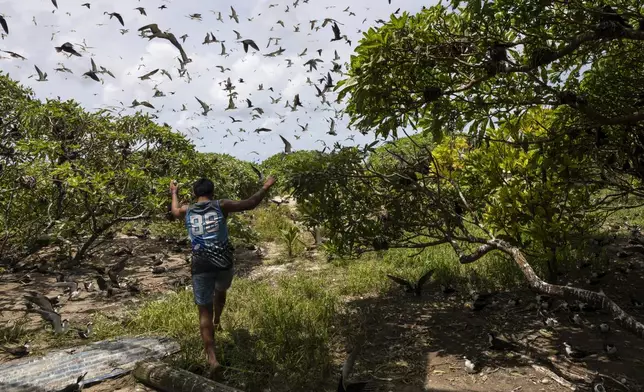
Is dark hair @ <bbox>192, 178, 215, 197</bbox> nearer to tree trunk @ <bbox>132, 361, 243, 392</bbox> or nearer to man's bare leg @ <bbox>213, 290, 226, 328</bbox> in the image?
man's bare leg @ <bbox>213, 290, 226, 328</bbox>

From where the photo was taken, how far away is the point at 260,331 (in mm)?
5176

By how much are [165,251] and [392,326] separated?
6884mm

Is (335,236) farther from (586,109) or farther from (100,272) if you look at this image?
(100,272)

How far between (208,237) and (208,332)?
958 millimetres

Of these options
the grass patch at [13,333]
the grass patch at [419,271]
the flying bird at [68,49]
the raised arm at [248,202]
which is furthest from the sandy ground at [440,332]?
the flying bird at [68,49]

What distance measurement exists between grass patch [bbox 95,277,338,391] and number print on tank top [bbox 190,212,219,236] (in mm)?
1287

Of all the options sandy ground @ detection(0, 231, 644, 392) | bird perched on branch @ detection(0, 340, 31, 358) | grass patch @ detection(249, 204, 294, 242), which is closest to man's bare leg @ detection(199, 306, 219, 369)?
sandy ground @ detection(0, 231, 644, 392)

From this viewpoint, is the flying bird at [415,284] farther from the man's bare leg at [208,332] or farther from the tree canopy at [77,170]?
the tree canopy at [77,170]

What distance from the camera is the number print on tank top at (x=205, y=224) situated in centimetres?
450

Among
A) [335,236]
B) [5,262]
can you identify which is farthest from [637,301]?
[5,262]

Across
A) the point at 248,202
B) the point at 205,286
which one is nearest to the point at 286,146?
the point at 248,202

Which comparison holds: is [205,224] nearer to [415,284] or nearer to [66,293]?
[415,284]

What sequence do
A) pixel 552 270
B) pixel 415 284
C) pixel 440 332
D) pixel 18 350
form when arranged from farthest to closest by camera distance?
pixel 415 284, pixel 552 270, pixel 440 332, pixel 18 350

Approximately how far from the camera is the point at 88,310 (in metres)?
6.32
